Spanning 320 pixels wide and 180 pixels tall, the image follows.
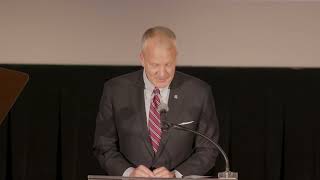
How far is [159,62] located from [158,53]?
69 mm

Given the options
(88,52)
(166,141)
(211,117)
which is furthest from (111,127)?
(88,52)

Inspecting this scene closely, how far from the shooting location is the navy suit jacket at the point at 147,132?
3.86m

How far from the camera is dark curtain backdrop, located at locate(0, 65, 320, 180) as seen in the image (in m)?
5.06

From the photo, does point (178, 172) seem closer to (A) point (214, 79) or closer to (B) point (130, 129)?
(B) point (130, 129)

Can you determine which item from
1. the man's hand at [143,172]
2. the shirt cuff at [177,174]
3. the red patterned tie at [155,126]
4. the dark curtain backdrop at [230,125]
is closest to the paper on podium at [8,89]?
the man's hand at [143,172]

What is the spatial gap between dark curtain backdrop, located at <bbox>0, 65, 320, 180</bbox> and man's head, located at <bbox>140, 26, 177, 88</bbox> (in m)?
1.06

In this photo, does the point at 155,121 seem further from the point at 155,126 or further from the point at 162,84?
the point at 162,84

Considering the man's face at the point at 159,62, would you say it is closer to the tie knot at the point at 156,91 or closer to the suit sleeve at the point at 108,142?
the tie knot at the point at 156,91

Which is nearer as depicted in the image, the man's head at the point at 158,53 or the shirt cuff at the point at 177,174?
the shirt cuff at the point at 177,174

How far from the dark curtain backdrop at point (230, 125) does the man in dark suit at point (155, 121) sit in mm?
868

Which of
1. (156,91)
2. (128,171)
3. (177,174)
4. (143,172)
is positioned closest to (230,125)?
(156,91)

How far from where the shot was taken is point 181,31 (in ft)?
16.8

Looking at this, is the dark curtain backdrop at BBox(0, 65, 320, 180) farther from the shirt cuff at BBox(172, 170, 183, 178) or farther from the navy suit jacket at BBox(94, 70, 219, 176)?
the shirt cuff at BBox(172, 170, 183, 178)

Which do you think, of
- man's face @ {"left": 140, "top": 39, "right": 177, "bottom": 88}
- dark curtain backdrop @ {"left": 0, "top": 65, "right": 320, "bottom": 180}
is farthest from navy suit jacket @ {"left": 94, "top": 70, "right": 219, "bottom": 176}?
dark curtain backdrop @ {"left": 0, "top": 65, "right": 320, "bottom": 180}
